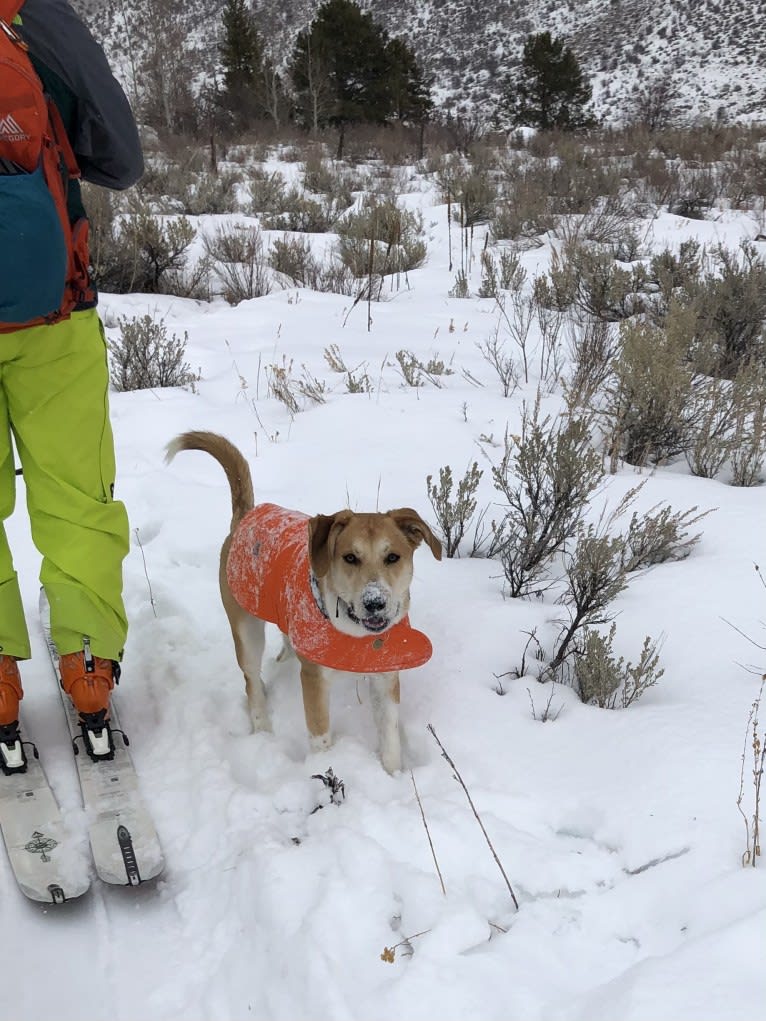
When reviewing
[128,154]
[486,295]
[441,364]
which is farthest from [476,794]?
[486,295]

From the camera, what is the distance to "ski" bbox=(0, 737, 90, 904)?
199 cm

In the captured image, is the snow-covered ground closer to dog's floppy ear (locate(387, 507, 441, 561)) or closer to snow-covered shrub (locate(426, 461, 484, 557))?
snow-covered shrub (locate(426, 461, 484, 557))

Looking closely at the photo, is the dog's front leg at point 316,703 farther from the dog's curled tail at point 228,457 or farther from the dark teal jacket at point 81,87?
the dark teal jacket at point 81,87

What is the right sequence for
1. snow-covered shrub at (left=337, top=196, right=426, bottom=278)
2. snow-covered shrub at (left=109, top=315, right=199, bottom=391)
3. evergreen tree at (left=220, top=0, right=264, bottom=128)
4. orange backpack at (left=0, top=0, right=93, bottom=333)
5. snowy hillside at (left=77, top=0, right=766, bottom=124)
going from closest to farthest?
orange backpack at (left=0, top=0, right=93, bottom=333) < snow-covered shrub at (left=109, top=315, right=199, bottom=391) < snow-covered shrub at (left=337, top=196, right=426, bottom=278) < evergreen tree at (left=220, top=0, right=264, bottom=128) < snowy hillside at (left=77, top=0, right=766, bottom=124)

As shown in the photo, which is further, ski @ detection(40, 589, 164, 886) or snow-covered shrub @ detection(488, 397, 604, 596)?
snow-covered shrub @ detection(488, 397, 604, 596)

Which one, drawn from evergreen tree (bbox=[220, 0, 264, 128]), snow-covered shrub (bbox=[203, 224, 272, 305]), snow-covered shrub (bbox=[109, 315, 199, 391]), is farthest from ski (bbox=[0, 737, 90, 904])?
evergreen tree (bbox=[220, 0, 264, 128])

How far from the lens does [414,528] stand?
2371 mm

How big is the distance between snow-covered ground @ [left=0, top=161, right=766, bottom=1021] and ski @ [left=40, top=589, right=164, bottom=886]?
2.1 inches

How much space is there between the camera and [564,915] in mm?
1754

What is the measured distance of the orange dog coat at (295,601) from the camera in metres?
2.24

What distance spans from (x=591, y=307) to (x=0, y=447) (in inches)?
217

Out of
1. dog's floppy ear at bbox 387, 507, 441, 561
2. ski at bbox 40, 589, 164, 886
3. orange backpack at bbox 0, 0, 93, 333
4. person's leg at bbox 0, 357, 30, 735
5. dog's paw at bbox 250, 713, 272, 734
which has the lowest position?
dog's paw at bbox 250, 713, 272, 734

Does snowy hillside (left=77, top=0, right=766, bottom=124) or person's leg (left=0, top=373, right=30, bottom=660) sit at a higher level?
snowy hillside (left=77, top=0, right=766, bottom=124)

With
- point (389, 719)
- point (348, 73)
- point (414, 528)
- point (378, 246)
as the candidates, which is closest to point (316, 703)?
point (389, 719)
